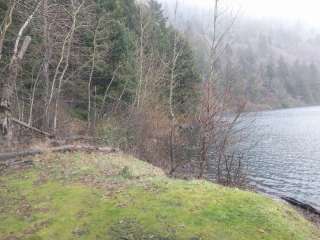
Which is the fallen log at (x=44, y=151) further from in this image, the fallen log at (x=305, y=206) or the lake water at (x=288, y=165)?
the lake water at (x=288, y=165)

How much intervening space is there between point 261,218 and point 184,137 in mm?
17330

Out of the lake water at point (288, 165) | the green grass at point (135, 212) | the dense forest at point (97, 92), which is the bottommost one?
the lake water at point (288, 165)

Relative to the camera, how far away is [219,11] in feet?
58.5

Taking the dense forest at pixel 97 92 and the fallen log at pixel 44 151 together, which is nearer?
the fallen log at pixel 44 151

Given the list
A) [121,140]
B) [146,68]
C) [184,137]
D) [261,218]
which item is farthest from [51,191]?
[146,68]

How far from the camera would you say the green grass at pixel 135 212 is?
8.32m

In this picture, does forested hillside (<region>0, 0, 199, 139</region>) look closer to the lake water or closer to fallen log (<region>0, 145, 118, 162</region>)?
fallen log (<region>0, 145, 118, 162</region>)

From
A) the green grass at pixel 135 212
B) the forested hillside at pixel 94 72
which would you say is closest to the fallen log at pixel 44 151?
the green grass at pixel 135 212

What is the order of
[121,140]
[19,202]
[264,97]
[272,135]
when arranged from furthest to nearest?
[264,97] → [272,135] → [121,140] → [19,202]

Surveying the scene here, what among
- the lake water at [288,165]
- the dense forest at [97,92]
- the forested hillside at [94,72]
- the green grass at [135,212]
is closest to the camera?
the green grass at [135,212]

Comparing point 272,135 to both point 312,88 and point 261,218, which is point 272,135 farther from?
point 312,88

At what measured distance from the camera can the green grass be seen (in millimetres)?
8320

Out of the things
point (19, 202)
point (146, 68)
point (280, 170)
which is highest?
point (146, 68)

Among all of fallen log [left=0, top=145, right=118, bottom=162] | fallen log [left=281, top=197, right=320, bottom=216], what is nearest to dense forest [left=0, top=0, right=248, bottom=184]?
fallen log [left=0, top=145, right=118, bottom=162]
